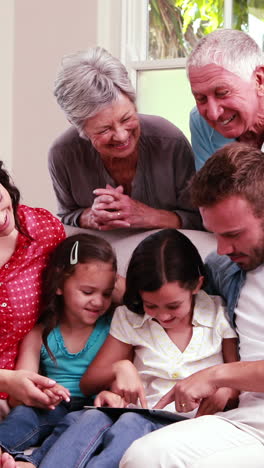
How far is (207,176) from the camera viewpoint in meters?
1.97

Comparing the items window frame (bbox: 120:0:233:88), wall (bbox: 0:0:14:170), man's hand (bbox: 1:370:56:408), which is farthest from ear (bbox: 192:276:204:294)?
wall (bbox: 0:0:14:170)

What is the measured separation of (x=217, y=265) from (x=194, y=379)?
1.46 feet

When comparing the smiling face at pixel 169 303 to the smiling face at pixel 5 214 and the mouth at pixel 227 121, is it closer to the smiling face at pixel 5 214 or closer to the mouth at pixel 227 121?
the smiling face at pixel 5 214

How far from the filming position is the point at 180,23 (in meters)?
3.83

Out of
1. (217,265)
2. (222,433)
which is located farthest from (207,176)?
(222,433)

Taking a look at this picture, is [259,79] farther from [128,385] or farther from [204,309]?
[128,385]

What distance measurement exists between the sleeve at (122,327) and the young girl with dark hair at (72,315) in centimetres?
5

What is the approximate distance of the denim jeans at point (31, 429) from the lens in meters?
1.89

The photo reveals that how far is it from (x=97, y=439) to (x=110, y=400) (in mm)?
161

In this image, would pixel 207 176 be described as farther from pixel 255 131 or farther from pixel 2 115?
pixel 2 115

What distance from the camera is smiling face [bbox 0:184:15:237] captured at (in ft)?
7.13

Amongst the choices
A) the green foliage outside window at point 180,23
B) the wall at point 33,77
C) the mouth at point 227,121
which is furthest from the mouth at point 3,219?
the green foliage outside window at point 180,23

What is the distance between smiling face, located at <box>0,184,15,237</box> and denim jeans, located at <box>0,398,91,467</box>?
47cm

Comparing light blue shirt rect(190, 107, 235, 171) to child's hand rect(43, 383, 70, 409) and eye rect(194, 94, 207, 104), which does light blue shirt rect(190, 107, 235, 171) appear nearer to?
eye rect(194, 94, 207, 104)
